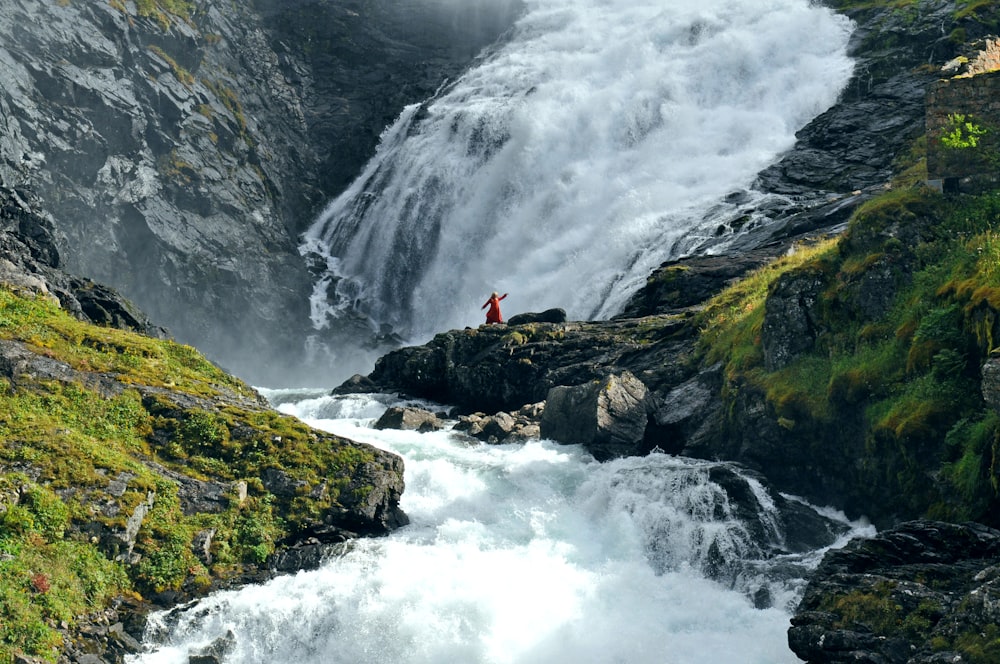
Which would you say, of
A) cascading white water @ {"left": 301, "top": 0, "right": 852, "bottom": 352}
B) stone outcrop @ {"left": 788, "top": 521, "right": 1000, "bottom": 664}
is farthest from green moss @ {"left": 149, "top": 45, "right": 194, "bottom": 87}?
stone outcrop @ {"left": 788, "top": 521, "right": 1000, "bottom": 664}

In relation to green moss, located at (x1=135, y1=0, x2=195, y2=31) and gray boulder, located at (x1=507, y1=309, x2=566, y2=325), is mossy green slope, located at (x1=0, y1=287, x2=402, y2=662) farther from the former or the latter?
green moss, located at (x1=135, y1=0, x2=195, y2=31)

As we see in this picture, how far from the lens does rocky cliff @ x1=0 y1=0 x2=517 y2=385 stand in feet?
157

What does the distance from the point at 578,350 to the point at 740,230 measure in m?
11.8

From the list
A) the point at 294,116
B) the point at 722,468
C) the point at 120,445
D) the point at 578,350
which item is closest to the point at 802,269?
the point at 722,468

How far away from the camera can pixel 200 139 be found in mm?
56250

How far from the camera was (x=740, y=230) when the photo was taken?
38312 mm

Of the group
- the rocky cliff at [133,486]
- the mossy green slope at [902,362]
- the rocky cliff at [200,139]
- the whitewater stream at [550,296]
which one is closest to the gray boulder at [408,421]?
the whitewater stream at [550,296]

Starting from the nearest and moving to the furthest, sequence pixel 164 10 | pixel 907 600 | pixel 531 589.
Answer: pixel 907 600 → pixel 531 589 → pixel 164 10

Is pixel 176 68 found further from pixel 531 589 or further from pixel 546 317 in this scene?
pixel 531 589

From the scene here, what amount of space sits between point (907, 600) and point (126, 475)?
13.4 m

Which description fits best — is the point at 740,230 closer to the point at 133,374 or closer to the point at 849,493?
the point at 849,493

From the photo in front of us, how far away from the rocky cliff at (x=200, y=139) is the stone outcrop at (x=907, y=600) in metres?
39.4

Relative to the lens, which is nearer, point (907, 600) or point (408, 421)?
point (907, 600)

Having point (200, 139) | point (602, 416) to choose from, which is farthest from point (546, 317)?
point (200, 139)
